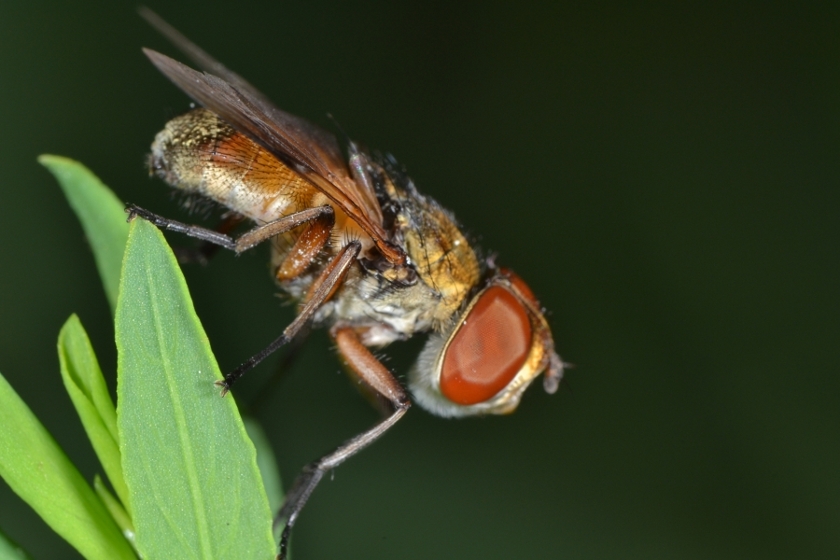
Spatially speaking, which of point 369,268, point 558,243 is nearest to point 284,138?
point 369,268

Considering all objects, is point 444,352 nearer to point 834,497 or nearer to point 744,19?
point 834,497

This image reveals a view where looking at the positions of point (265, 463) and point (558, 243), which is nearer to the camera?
point (265, 463)

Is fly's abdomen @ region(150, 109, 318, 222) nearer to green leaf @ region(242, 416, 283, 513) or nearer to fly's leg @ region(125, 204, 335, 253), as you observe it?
fly's leg @ region(125, 204, 335, 253)

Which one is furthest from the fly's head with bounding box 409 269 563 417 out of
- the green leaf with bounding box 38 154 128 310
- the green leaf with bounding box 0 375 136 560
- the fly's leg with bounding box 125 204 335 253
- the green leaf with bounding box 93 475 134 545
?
the green leaf with bounding box 0 375 136 560

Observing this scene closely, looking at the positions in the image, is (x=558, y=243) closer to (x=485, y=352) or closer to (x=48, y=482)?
(x=485, y=352)

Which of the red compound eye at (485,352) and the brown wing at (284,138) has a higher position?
the brown wing at (284,138)

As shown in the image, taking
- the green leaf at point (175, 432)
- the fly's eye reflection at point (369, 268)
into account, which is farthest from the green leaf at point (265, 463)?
the green leaf at point (175, 432)

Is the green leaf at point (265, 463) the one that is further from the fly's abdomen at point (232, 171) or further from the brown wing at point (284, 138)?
the fly's abdomen at point (232, 171)
